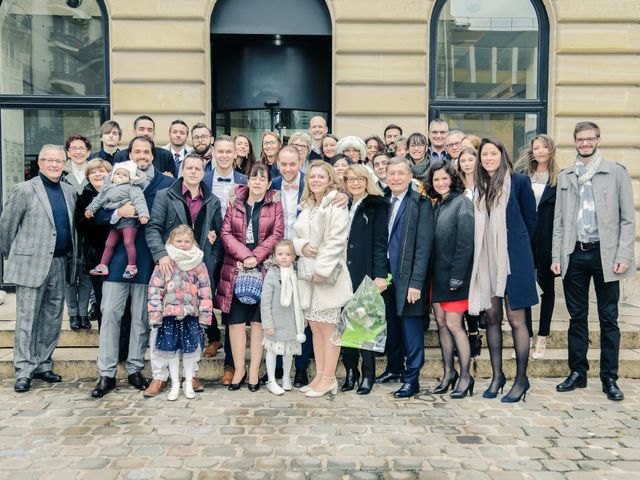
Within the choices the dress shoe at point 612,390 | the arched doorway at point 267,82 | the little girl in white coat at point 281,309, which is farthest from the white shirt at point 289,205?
the arched doorway at point 267,82

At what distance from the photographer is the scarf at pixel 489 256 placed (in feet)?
17.9

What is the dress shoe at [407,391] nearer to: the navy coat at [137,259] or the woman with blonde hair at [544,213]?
the woman with blonde hair at [544,213]

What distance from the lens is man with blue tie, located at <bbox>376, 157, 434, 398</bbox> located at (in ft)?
18.5

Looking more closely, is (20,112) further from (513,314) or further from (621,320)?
(621,320)

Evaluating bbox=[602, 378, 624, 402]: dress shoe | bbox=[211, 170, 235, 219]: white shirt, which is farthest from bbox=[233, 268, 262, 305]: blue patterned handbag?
bbox=[602, 378, 624, 402]: dress shoe

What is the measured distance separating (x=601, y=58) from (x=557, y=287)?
346cm

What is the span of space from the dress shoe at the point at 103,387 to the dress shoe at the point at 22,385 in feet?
2.18

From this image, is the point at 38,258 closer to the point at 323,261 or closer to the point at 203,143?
the point at 203,143

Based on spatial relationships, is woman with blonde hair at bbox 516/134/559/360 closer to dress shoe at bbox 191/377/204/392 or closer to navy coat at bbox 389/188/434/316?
navy coat at bbox 389/188/434/316

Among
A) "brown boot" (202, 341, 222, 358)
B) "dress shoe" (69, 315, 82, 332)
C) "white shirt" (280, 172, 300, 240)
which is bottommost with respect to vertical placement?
"brown boot" (202, 341, 222, 358)

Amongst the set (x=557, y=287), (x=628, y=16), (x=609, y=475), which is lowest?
(x=609, y=475)

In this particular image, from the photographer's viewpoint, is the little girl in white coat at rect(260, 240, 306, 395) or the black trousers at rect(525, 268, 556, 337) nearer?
the little girl in white coat at rect(260, 240, 306, 395)

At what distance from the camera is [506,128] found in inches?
388

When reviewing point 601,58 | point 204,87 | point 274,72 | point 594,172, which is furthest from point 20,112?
point 601,58
